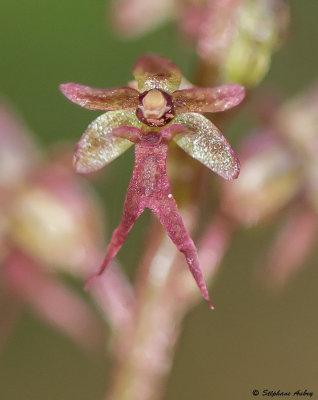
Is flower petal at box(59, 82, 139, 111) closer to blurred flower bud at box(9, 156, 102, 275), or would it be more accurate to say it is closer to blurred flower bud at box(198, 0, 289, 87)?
blurred flower bud at box(198, 0, 289, 87)

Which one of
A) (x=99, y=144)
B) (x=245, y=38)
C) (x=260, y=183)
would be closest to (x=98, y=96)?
(x=99, y=144)

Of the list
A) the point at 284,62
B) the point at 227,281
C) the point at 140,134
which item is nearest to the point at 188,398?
the point at 227,281

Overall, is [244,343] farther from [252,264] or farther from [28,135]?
[28,135]

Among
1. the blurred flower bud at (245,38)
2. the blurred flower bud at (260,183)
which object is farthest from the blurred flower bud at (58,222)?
the blurred flower bud at (245,38)

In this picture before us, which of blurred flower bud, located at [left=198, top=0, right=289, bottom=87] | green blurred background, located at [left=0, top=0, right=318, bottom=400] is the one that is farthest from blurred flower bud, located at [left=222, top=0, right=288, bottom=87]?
green blurred background, located at [left=0, top=0, right=318, bottom=400]

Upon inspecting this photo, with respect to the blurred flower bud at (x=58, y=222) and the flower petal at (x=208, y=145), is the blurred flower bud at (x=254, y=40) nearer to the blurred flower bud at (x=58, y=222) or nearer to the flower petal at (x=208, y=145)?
the flower petal at (x=208, y=145)

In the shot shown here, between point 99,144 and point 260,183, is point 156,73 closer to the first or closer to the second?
point 99,144
